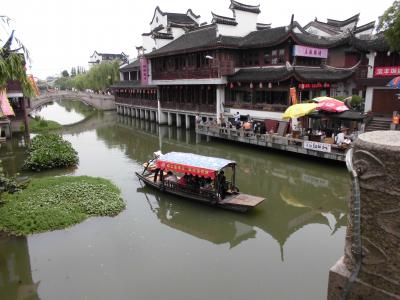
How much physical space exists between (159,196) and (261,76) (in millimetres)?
13553

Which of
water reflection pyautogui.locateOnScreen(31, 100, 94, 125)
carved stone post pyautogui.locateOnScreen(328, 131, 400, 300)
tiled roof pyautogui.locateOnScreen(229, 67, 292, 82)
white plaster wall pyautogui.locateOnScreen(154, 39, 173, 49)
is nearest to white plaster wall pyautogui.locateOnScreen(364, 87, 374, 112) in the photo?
tiled roof pyautogui.locateOnScreen(229, 67, 292, 82)

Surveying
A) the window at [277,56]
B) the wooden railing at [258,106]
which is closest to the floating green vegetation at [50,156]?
the wooden railing at [258,106]

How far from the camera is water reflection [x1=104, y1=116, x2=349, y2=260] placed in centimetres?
1173

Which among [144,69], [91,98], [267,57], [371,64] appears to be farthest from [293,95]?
[91,98]

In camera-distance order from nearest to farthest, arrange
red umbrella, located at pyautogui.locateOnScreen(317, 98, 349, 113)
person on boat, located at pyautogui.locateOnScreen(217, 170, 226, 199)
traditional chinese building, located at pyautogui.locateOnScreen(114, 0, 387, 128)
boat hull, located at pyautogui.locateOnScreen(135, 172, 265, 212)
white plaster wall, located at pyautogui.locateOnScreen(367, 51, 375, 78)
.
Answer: boat hull, located at pyautogui.locateOnScreen(135, 172, 265, 212)
person on boat, located at pyautogui.locateOnScreen(217, 170, 226, 199)
red umbrella, located at pyautogui.locateOnScreen(317, 98, 349, 113)
white plaster wall, located at pyautogui.locateOnScreen(367, 51, 375, 78)
traditional chinese building, located at pyautogui.locateOnScreen(114, 0, 387, 128)

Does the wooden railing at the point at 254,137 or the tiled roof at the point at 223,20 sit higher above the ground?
the tiled roof at the point at 223,20

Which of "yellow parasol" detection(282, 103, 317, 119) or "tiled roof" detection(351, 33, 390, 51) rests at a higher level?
"tiled roof" detection(351, 33, 390, 51)

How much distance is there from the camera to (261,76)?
2439 centimetres

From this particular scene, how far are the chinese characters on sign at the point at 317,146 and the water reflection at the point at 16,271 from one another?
1398 cm

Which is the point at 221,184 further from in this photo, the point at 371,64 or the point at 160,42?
the point at 160,42

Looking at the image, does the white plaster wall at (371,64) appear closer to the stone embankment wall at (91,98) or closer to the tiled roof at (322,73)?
the tiled roof at (322,73)

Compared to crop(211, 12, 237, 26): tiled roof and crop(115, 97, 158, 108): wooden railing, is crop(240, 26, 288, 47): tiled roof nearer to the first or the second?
crop(211, 12, 237, 26): tiled roof

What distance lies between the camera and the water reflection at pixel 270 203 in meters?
11.7

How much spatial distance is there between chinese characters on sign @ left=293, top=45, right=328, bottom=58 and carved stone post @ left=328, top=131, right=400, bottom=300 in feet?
77.6
